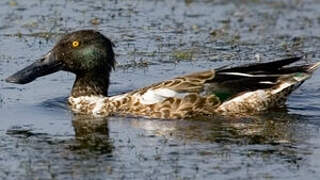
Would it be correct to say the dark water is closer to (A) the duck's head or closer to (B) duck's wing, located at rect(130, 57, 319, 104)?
(B) duck's wing, located at rect(130, 57, 319, 104)

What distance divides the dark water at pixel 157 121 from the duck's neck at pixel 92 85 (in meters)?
0.30

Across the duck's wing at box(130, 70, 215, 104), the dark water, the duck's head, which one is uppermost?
the duck's head

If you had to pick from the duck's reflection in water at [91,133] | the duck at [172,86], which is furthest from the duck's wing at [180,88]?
the duck's reflection in water at [91,133]

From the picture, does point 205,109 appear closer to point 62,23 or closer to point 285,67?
point 285,67

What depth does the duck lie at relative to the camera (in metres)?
12.8

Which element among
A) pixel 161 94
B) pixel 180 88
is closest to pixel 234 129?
pixel 180 88

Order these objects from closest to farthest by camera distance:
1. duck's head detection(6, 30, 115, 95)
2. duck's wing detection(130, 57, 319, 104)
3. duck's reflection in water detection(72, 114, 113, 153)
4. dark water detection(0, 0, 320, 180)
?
dark water detection(0, 0, 320, 180), duck's reflection in water detection(72, 114, 113, 153), duck's wing detection(130, 57, 319, 104), duck's head detection(6, 30, 115, 95)

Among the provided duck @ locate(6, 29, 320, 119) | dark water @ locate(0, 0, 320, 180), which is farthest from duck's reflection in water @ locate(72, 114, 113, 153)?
duck @ locate(6, 29, 320, 119)

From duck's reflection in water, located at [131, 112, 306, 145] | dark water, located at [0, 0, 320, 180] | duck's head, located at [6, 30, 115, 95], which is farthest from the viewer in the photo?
duck's head, located at [6, 30, 115, 95]

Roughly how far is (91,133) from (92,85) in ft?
5.00

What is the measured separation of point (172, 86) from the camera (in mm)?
12820

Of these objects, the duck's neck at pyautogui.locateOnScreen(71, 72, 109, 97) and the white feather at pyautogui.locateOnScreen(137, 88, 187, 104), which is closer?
the white feather at pyautogui.locateOnScreen(137, 88, 187, 104)

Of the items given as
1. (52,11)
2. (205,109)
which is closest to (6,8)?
(52,11)

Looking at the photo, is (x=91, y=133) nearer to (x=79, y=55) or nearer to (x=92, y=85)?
(x=92, y=85)
